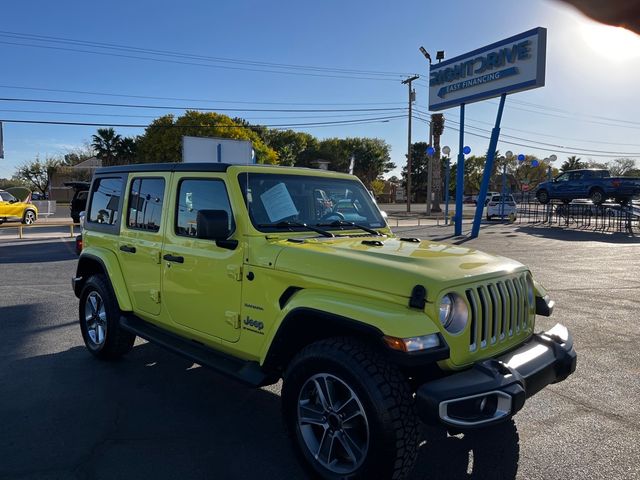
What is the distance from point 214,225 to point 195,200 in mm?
749

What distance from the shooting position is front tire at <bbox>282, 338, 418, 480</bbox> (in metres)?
2.36

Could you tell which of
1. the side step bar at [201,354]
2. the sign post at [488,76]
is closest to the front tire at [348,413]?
the side step bar at [201,354]

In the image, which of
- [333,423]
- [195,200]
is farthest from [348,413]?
[195,200]

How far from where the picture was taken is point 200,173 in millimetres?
3699

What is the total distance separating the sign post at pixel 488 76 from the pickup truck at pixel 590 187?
10.00m

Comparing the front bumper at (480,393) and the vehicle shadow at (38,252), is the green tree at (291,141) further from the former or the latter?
the front bumper at (480,393)

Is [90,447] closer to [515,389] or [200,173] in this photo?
[200,173]

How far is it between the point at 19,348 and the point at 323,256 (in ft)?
13.6

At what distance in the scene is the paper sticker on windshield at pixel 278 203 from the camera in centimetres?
348

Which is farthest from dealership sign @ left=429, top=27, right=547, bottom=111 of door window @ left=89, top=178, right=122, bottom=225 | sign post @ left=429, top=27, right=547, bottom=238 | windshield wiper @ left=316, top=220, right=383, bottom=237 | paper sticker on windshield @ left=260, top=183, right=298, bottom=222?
door window @ left=89, top=178, right=122, bottom=225

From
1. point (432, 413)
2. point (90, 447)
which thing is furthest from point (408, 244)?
point (90, 447)

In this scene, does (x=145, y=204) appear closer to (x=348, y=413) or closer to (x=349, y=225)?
(x=349, y=225)

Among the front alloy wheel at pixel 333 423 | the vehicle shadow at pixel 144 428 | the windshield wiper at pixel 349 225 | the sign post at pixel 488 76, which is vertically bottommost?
the vehicle shadow at pixel 144 428

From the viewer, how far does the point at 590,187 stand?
80.3 feet
